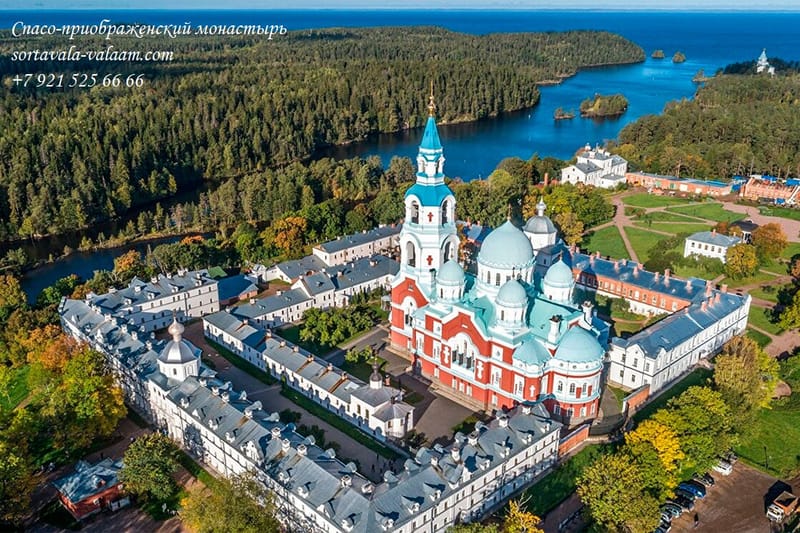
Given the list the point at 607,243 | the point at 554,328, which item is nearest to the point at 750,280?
the point at 607,243

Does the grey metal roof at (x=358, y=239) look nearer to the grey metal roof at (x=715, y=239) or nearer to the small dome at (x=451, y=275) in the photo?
the small dome at (x=451, y=275)

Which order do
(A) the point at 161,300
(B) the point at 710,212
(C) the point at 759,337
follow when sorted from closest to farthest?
(C) the point at 759,337, (A) the point at 161,300, (B) the point at 710,212

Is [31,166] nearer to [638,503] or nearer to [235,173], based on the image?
[235,173]

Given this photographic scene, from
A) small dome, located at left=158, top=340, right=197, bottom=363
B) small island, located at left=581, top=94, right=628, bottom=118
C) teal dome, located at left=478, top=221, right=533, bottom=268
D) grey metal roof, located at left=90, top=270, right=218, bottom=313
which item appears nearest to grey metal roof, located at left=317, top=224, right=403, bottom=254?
grey metal roof, located at left=90, top=270, right=218, bottom=313

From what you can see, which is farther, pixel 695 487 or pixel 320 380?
pixel 320 380

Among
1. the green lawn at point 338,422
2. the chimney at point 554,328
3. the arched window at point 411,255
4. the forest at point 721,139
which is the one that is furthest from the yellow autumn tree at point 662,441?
the forest at point 721,139

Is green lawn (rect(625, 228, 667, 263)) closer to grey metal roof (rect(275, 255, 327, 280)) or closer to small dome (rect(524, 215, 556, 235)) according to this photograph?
small dome (rect(524, 215, 556, 235))

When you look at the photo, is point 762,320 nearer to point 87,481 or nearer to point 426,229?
point 426,229
